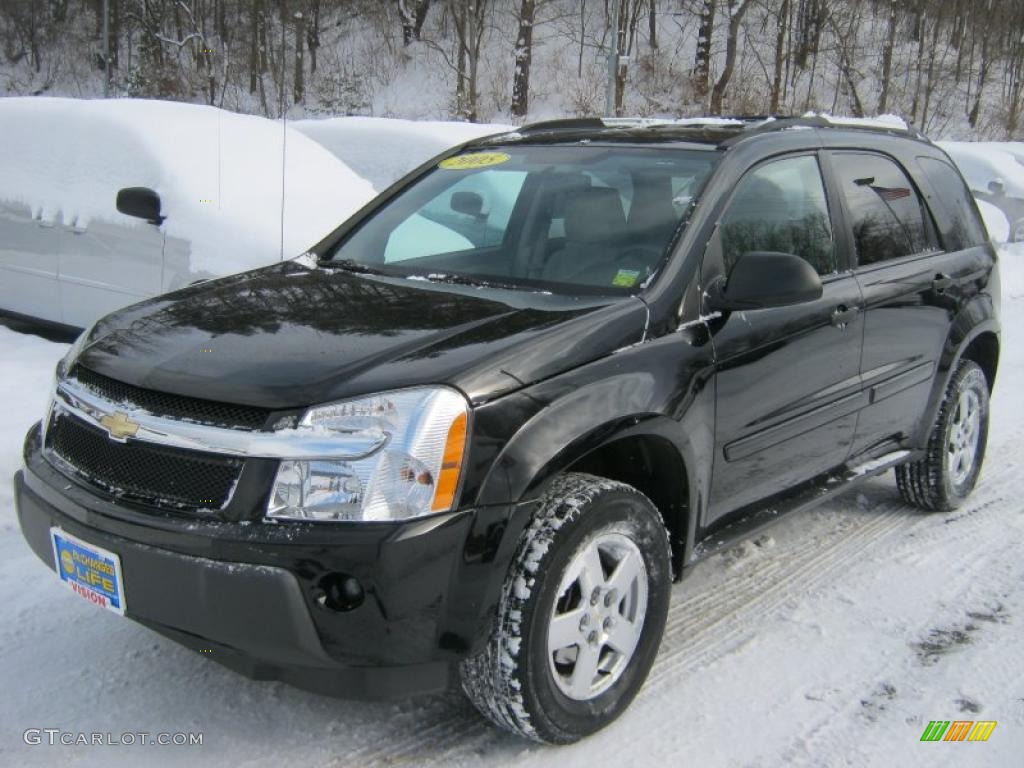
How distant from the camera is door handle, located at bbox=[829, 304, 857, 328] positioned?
3670mm

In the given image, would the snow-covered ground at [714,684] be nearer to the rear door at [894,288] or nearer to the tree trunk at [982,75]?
the rear door at [894,288]

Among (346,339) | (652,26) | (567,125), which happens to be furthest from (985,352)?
(652,26)

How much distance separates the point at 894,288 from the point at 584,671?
2124 mm

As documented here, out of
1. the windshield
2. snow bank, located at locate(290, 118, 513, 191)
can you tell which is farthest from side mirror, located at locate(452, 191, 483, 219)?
snow bank, located at locate(290, 118, 513, 191)

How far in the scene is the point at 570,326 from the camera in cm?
277

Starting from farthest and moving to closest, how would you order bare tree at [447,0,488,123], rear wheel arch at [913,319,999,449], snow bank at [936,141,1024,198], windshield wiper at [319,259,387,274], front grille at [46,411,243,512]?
bare tree at [447,0,488,123]
snow bank at [936,141,1024,198]
rear wheel arch at [913,319,999,449]
windshield wiper at [319,259,387,274]
front grille at [46,411,243,512]

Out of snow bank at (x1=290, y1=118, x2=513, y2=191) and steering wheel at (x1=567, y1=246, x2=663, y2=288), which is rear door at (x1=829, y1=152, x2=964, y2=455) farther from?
snow bank at (x1=290, y1=118, x2=513, y2=191)

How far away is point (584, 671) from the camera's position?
2.77 meters

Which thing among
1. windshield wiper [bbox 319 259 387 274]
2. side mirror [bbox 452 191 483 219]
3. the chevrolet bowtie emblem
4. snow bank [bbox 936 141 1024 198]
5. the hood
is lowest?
the chevrolet bowtie emblem

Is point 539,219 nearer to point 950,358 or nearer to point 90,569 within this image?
point 90,569

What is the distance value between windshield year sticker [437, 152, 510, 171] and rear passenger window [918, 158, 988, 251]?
1.93m

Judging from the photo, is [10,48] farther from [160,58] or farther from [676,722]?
[676,722]

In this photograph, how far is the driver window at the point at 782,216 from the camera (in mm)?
3396

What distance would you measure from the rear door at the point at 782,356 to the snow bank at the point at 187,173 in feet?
11.1
